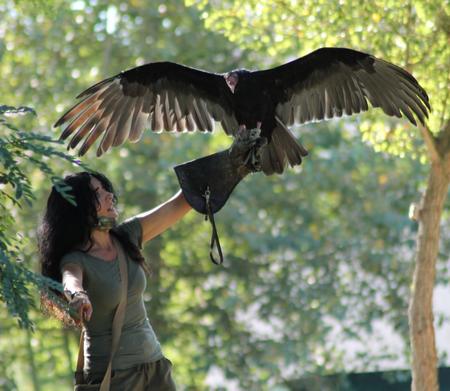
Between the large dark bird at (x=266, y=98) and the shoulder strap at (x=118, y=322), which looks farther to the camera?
the large dark bird at (x=266, y=98)

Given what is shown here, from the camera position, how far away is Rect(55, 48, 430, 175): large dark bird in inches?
186

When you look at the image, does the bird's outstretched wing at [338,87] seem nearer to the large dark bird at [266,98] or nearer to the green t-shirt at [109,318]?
the large dark bird at [266,98]

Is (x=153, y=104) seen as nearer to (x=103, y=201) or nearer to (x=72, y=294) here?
(x=103, y=201)

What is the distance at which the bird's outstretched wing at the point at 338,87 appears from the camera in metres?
4.88

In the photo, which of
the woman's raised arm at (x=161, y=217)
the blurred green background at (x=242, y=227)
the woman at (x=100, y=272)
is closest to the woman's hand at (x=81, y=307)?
the woman at (x=100, y=272)

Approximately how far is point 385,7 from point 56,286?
3.44 m

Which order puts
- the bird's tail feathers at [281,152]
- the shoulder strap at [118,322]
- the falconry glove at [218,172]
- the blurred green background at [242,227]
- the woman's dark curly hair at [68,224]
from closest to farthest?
the shoulder strap at [118,322], the woman's dark curly hair at [68,224], the falconry glove at [218,172], the bird's tail feathers at [281,152], the blurred green background at [242,227]

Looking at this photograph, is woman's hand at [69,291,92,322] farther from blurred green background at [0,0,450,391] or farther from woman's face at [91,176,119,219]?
blurred green background at [0,0,450,391]

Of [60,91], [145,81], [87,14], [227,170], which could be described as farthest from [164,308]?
[227,170]

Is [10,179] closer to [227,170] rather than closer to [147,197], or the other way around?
[227,170]

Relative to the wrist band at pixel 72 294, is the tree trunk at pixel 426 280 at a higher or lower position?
lower

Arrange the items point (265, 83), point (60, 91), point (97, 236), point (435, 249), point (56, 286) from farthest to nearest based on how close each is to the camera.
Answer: point (60, 91), point (435, 249), point (265, 83), point (97, 236), point (56, 286)

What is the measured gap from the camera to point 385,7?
19.0ft

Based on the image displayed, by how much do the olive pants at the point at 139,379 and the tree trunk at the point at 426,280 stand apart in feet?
7.72
